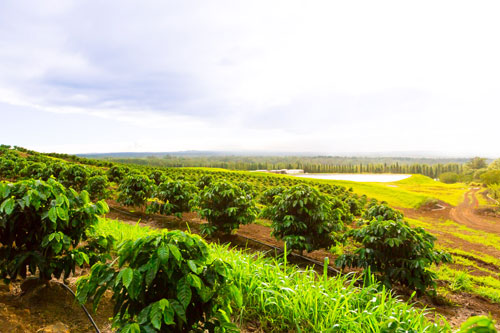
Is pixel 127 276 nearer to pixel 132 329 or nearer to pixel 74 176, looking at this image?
pixel 132 329

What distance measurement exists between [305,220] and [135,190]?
24.4ft

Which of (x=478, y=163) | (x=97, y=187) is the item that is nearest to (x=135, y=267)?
(x=97, y=187)

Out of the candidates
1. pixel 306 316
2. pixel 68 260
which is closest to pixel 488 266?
pixel 306 316

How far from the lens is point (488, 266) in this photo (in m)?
9.91

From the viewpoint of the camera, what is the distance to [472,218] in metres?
26.0

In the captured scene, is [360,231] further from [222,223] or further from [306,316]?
[222,223]

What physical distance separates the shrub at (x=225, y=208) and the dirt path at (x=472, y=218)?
22.2 metres

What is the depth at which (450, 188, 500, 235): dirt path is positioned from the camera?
70.6ft

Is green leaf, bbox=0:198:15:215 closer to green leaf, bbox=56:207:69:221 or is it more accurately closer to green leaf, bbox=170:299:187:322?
green leaf, bbox=56:207:69:221

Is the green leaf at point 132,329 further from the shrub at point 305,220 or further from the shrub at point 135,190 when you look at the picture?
the shrub at point 135,190

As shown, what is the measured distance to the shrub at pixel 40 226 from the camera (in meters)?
3.09

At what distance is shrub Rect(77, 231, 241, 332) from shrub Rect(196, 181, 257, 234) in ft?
16.0

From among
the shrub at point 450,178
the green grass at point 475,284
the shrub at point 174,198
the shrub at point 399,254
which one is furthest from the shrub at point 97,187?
the shrub at point 450,178

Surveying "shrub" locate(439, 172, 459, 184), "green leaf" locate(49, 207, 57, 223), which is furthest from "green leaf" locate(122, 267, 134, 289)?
"shrub" locate(439, 172, 459, 184)
